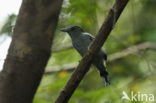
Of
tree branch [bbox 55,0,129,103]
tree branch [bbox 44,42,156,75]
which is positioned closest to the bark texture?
tree branch [bbox 55,0,129,103]

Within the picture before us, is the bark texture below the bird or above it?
above

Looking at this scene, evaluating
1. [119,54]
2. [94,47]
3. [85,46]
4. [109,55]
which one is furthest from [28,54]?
[119,54]

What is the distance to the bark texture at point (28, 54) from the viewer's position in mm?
2262

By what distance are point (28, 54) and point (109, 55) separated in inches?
154

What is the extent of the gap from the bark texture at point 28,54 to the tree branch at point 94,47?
0.29m

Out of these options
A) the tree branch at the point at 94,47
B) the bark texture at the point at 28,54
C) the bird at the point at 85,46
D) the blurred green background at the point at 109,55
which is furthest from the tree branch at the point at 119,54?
the bark texture at the point at 28,54

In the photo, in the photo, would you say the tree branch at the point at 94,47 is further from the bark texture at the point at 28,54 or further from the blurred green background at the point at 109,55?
the blurred green background at the point at 109,55

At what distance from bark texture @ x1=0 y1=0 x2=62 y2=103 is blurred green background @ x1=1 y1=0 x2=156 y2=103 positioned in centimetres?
142

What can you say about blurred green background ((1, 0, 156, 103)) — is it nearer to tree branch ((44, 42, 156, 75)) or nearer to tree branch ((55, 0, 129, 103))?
tree branch ((44, 42, 156, 75))

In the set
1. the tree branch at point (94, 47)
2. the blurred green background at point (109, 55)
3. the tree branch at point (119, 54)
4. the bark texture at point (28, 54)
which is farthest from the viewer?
the tree branch at point (119, 54)

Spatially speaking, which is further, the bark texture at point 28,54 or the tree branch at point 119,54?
the tree branch at point 119,54

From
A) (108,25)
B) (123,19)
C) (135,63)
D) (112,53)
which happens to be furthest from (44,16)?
(123,19)

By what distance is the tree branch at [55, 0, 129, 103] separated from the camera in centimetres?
248

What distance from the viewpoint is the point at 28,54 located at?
2.28m
